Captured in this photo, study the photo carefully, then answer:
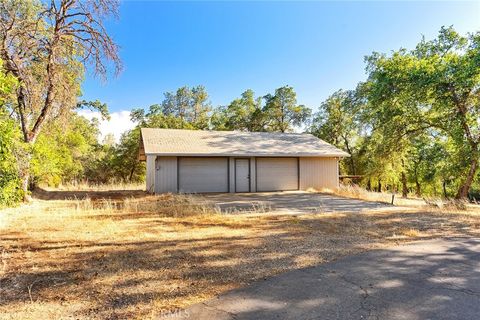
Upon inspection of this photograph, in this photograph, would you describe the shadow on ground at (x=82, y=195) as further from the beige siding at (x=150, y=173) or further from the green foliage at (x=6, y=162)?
the green foliage at (x=6, y=162)

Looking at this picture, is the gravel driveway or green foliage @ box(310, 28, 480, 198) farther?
green foliage @ box(310, 28, 480, 198)

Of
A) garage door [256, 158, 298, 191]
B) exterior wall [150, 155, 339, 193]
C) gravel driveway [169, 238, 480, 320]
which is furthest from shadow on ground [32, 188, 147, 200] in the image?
gravel driveway [169, 238, 480, 320]

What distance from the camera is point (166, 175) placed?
1436 cm

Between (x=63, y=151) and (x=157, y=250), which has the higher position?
(x=63, y=151)

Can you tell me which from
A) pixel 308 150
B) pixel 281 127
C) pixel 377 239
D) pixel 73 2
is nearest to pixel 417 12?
pixel 308 150

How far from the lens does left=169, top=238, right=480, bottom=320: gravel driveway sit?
8.70 feet

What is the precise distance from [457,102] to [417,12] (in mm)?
4347

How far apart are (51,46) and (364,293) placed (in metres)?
11.2

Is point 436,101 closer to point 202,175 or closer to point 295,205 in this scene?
point 295,205

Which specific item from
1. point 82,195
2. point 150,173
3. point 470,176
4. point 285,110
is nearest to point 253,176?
point 150,173

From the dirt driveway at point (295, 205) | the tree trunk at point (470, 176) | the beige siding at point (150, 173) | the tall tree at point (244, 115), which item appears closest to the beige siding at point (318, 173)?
the dirt driveway at point (295, 205)

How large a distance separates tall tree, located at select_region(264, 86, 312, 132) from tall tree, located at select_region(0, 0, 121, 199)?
21472mm

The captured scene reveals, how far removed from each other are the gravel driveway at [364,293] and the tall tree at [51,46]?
8.76m

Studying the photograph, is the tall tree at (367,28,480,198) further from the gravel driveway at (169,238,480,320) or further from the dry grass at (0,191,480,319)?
the gravel driveway at (169,238,480,320)
